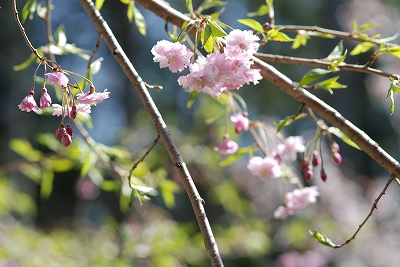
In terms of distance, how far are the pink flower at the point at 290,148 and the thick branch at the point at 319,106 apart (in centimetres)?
42

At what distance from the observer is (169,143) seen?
0.82 metres

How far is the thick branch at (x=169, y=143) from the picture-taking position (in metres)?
0.73

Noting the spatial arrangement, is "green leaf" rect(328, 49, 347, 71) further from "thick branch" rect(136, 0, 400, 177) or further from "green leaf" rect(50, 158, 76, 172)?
"green leaf" rect(50, 158, 76, 172)

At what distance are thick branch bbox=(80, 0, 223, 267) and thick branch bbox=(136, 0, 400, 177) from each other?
220 millimetres

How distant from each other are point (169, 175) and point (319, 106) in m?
2.91

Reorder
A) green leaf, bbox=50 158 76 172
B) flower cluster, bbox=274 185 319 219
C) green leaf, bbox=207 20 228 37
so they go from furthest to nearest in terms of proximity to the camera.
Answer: green leaf, bbox=50 158 76 172
flower cluster, bbox=274 185 319 219
green leaf, bbox=207 20 228 37

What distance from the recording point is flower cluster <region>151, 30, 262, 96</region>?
89cm

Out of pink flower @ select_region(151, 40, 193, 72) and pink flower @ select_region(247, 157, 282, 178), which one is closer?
pink flower @ select_region(151, 40, 193, 72)

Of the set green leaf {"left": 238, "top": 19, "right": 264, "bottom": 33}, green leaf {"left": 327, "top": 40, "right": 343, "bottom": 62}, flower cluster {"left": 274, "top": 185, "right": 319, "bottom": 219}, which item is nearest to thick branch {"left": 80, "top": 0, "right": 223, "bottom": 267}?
green leaf {"left": 238, "top": 19, "right": 264, "bottom": 33}

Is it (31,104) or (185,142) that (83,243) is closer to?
(185,142)

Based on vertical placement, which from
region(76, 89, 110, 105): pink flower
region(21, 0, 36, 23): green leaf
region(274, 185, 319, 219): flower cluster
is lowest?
region(274, 185, 319, 219): flower cluster

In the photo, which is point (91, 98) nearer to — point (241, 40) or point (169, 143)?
point (169, 143)

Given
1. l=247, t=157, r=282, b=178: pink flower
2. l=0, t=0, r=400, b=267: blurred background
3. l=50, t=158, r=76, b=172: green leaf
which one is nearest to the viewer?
l=247, t=157, r=282, b=178: pink flower

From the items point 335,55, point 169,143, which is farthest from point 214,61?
point 335,55
